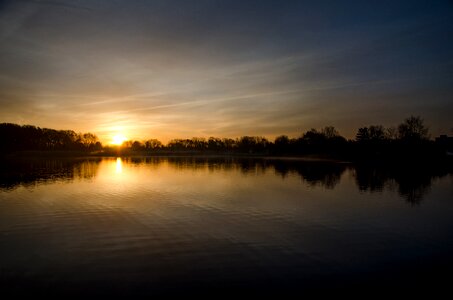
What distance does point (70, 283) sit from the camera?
1353cm

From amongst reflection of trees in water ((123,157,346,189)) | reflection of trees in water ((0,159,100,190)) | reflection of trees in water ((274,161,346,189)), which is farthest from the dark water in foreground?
reflection of trees in water ((123,157,346,189))

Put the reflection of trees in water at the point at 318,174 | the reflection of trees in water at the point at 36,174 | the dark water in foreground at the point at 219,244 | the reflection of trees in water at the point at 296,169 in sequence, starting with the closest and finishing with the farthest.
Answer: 1. the dark water in foreground at the point at 219,244
2. the reflection of trees in water at the point at 36,174
3. the reflection of trees in water at the point at 318,174
4. the reflection of trees in water at the point at 296,169

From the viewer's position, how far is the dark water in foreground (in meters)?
13.8

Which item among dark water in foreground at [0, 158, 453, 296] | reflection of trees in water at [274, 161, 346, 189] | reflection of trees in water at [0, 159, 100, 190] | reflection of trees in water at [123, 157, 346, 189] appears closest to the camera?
dark water in foreground at [0, 158, 453, 296]

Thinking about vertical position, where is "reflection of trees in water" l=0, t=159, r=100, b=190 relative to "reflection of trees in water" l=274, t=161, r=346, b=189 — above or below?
above

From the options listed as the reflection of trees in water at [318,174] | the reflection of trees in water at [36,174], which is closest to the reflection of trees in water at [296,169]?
the reflection of trees in water at [318,174]

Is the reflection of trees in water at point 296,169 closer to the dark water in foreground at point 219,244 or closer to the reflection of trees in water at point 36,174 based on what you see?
the dark water in foreground at point 219,244

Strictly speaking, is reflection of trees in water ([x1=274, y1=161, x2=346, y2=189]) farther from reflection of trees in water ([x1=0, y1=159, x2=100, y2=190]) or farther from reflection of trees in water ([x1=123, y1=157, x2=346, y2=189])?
reflection of trees in water ([x1=0, y1=159, x2=100, y2=190])

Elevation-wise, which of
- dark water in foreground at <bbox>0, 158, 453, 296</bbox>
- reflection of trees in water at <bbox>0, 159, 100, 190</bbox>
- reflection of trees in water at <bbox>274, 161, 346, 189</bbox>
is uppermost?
reflection of trees in water at <bbox>0, 159, 100, 190</bbox>

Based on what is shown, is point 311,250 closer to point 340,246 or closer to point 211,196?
point 340,246

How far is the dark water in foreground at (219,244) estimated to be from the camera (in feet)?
45.4

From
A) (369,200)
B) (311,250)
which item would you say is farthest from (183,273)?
(369,200)

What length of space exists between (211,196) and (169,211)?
1036 centimetres

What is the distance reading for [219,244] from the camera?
19.2m
